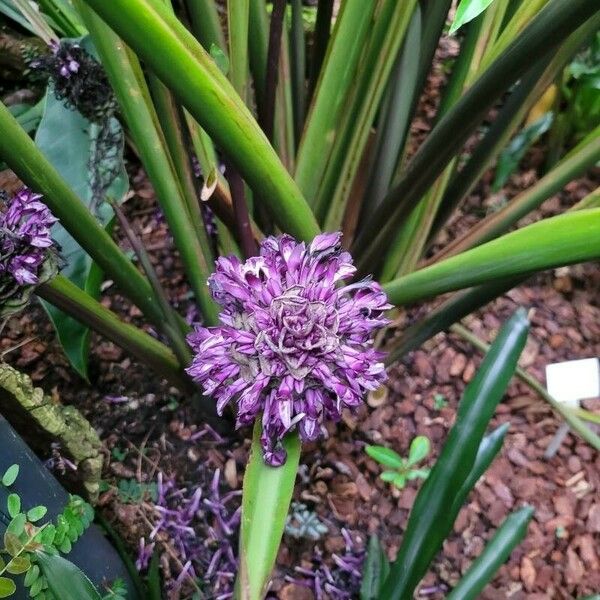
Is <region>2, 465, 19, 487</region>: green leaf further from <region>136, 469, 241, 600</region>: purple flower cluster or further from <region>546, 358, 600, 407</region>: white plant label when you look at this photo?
<region>546, 358, 600, 407</region>: white plant label

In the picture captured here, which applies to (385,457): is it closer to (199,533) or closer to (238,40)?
(199,533)

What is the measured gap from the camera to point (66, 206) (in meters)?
0.48

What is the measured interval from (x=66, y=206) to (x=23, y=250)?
63mm

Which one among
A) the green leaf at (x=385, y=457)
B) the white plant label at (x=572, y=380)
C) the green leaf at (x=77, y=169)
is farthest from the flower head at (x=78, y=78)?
the white plant label at (x=572, y=380)

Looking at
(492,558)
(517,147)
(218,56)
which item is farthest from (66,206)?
(517,147)

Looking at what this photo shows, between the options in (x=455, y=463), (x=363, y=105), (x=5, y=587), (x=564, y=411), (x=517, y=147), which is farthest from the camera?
(x=517, y=147)

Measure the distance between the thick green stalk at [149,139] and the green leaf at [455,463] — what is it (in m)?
0.26

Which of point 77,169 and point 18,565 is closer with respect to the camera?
point 18,565

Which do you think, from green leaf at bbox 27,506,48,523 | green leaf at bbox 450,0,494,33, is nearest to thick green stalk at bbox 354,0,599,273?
green leaf at bbox 450,0,494,33

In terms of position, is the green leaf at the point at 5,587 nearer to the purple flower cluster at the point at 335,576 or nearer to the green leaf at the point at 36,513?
the green leaf at the point at 36,513

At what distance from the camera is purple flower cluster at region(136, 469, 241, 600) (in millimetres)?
698

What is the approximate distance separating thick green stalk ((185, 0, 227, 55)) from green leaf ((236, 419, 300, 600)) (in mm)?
382

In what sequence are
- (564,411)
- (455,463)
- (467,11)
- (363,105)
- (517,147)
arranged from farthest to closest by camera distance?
(517,147)
(564,411)
(363,105)
(455,463)
(467,11)

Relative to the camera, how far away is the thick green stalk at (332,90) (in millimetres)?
514
